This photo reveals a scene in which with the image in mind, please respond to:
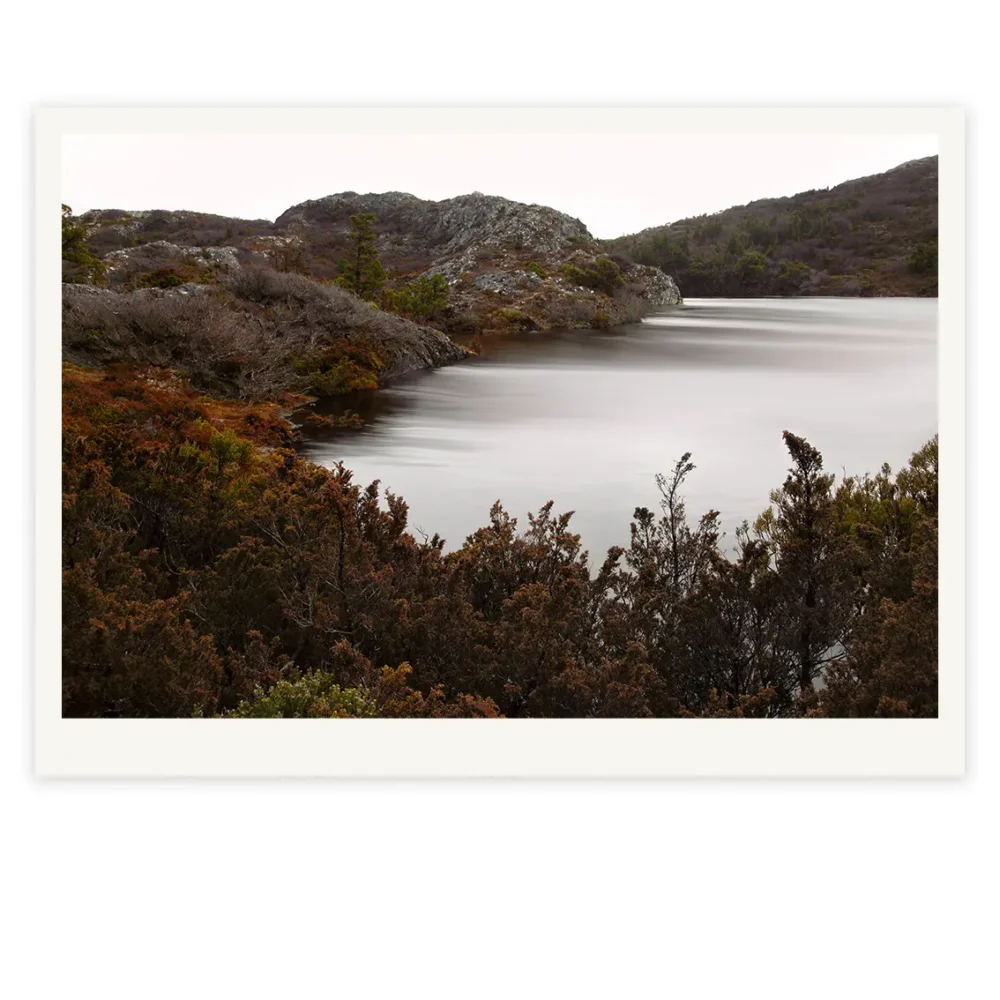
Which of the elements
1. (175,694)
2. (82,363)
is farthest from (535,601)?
(82,363)

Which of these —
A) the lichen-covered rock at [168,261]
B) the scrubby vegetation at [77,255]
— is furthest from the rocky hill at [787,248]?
the scrubby vegetation at [77,255]

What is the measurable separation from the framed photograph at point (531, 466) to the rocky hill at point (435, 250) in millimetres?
31

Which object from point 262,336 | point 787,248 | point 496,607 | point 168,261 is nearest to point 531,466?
point 496,607

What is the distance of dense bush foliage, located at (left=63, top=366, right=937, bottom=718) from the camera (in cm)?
524

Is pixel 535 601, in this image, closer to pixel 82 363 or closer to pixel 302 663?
pixel 302 663

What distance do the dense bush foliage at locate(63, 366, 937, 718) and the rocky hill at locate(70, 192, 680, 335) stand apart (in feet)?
3.46

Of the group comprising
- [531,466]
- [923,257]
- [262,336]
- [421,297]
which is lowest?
[531,466]

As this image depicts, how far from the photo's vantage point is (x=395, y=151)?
5.71m

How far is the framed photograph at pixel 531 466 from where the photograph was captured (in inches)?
205

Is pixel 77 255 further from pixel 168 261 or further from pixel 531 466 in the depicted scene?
pixel 531 466

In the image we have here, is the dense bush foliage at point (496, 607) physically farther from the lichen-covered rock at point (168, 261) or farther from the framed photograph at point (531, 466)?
the lichen-covered rock at point (168, 261)

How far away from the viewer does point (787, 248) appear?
20.7ft

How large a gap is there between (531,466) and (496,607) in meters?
0.94

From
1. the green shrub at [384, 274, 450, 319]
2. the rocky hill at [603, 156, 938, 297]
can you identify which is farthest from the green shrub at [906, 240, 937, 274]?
the green shrub at [384, 274, 450, 319]
